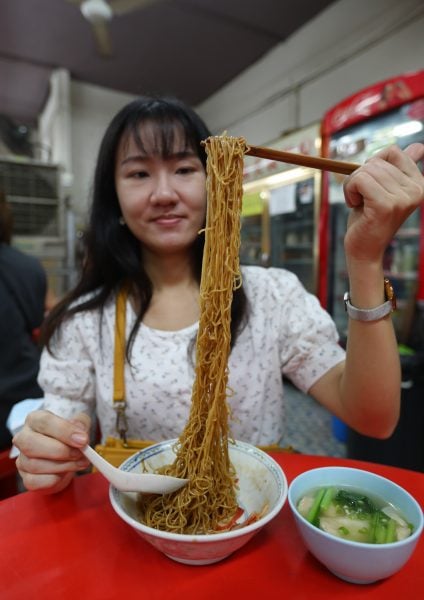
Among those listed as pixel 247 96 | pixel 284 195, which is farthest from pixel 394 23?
pixel 247 96

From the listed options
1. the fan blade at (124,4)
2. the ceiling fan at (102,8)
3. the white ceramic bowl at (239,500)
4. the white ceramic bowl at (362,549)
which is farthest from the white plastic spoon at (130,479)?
the fan blade at (124,4)

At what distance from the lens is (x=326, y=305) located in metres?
4.29

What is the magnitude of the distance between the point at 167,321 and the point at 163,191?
1.60 feet

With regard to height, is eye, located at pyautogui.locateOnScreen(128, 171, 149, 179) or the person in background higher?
eye, located at pyautogui.locateOnScreen(128, 171, 149, 179)

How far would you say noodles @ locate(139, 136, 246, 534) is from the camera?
2.81 ft

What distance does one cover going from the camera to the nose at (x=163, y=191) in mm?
1290

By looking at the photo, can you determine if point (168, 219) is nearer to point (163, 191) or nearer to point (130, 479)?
point (163, 191)

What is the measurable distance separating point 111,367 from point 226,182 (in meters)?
0.82

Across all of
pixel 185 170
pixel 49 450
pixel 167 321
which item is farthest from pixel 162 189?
pixel 49 450

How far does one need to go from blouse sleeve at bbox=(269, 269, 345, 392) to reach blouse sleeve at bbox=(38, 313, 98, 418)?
2.39 feet

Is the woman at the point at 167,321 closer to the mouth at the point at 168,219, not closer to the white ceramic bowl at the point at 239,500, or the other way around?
the mouth at the point at 168,219

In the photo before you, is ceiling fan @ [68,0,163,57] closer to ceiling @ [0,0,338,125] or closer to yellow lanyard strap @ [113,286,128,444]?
ceiling @ [0,0,338,125]

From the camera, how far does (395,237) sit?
12.1 feet

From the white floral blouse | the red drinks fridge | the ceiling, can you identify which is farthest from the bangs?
the ceiling
